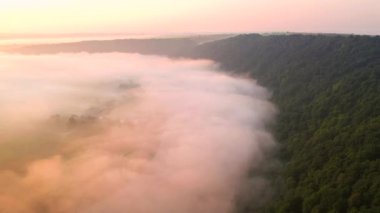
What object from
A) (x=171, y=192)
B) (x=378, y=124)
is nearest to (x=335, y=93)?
(x=378, y=124)

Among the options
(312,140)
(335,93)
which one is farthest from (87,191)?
(335,93)

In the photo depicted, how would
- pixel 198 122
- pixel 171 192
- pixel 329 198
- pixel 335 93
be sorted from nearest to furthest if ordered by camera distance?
pixel 329 198, pixel 171 192, pixel 335 93, pixel 198 122

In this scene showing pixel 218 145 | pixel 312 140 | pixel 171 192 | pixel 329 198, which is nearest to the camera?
pixel 329 198

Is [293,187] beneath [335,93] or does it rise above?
beneath

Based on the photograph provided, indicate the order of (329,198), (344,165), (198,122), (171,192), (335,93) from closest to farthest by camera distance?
(329,198)
(344,165)
(171,192)
(335,93)
(198,122)

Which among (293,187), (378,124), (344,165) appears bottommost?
(293,187)

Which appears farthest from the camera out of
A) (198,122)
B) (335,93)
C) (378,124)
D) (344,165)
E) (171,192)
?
(198,122)

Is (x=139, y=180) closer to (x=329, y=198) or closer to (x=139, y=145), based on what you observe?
(x=139, y=145)

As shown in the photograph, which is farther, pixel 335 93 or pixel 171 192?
pixel 335 93

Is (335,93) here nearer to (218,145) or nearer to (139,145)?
(218,145)
